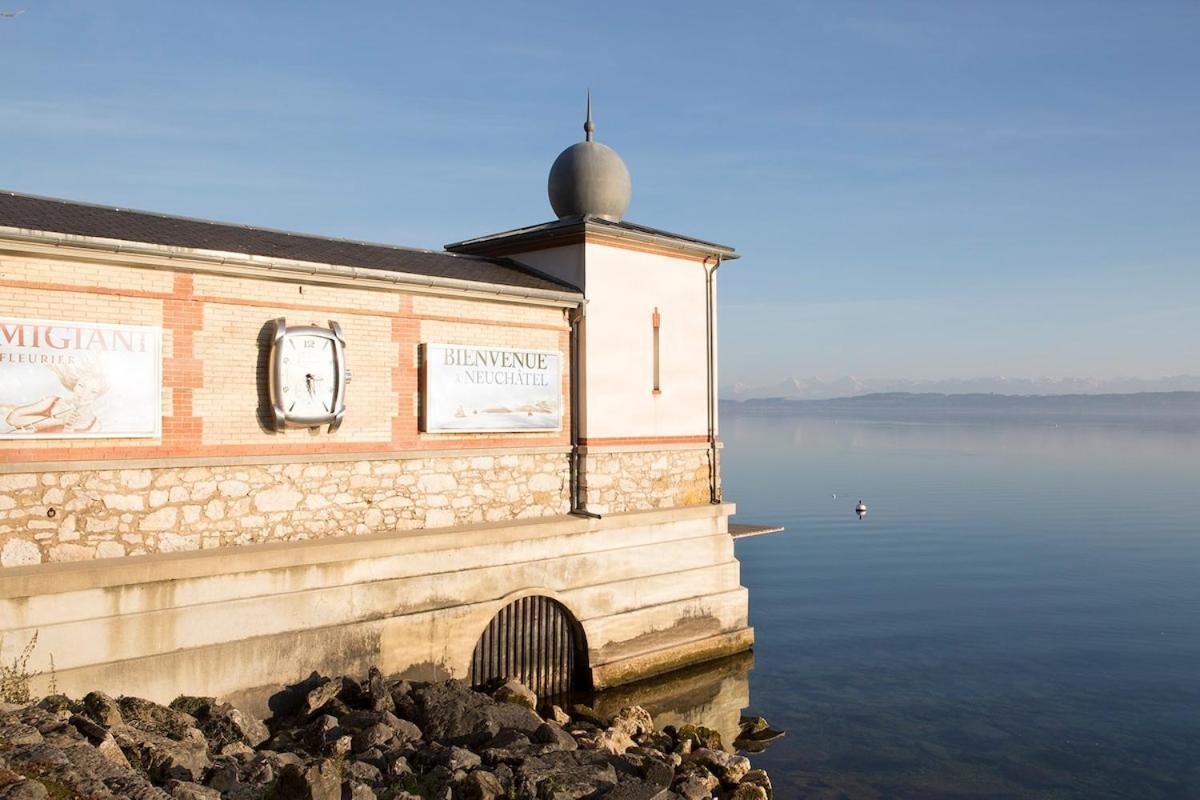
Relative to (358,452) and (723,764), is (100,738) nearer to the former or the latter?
(358,452)

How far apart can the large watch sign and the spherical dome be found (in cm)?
353

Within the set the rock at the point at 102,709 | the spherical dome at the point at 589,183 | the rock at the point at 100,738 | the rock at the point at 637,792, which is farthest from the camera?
the spherical dome at the point at 589,183

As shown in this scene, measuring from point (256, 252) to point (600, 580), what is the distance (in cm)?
719

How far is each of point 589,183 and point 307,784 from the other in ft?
40.8

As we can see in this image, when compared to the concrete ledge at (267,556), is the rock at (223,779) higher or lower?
lower

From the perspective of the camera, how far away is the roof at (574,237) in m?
16.6

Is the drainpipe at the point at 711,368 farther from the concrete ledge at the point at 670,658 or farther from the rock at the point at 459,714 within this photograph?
the rock at the point at 459,714

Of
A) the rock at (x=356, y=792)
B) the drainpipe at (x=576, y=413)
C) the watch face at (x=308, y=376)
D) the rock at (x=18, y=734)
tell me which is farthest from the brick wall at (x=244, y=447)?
the rock at (x=356, y=792)

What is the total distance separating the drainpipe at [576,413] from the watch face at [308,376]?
4336 mm

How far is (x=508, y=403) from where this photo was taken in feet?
51.4

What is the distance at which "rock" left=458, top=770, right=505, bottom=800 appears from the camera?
31.4 feet

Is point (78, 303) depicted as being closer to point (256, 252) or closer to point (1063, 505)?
point (256, 252)

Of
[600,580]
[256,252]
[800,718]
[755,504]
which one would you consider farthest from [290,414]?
[755,504]

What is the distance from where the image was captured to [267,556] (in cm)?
1247
